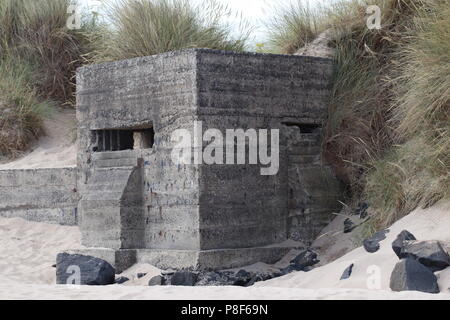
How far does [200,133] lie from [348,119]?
1.66m

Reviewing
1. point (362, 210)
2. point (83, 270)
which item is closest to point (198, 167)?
point (83, 270)

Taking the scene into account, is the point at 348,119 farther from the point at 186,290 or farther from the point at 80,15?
the point at 80,15

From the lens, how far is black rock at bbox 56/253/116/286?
6.78 metres

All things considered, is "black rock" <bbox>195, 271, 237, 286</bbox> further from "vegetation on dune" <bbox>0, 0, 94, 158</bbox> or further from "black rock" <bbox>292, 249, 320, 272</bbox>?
"vegetation on dune" <bbox>0, 0, 94, 158</bbox>

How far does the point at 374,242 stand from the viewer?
20.9ft

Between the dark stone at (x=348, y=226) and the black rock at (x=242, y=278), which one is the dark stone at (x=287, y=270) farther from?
the dark stone at (x=348, y=226)

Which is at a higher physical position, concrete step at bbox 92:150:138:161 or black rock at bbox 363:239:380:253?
concrete step at bbox 92:150:138:161

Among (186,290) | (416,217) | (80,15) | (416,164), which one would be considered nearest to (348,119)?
(416,164)

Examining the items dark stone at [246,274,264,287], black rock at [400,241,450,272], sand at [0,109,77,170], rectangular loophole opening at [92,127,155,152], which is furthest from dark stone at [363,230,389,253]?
sand at [0,109,77,170]

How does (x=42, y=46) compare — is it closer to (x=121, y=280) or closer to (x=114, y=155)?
(x=114, y=155)

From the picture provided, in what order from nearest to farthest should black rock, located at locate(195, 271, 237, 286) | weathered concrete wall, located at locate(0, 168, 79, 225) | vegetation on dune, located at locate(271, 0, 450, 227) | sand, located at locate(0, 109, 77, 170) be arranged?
vegetation on dune, located at locate(271, 0, 450, 227) < black rock, located at locate(195, 271, 237, 286) < weathered concrete wall, located at locate(0, 168, 79, 225) < sand, located at locate(0, 109, 77, 170)

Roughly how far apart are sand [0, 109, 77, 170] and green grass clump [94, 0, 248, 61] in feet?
4.14

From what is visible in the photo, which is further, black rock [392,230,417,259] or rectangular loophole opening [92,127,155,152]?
rectangular loophole opening [92,127,155,152]

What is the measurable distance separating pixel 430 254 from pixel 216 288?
140 cm
